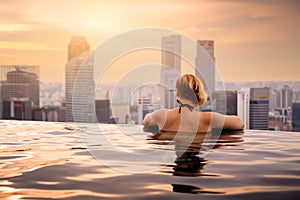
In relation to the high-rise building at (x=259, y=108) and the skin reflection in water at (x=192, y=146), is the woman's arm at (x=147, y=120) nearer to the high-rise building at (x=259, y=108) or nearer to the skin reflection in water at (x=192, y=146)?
the skin reflection in water at (x=192, y=146)

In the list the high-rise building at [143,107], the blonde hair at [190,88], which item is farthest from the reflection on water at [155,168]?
the high-rise building at [143,107]

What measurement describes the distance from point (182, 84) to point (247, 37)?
66.3ft

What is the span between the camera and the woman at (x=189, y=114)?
193 inches

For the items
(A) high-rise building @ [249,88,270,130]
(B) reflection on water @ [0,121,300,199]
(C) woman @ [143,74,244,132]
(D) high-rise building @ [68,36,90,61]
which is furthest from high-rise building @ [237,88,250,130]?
(B) reflection on water @ [0,121,300,199]

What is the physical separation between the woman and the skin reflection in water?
0.11 m

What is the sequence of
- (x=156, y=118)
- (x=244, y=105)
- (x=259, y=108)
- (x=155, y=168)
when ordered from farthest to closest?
(x=259, y=108) → (x=244, y=105) → (x=156, y=118) → (x=155, y=168)

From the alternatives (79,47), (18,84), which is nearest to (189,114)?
(79,47)

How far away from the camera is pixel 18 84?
4438cm

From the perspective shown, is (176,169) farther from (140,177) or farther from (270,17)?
(270,17)

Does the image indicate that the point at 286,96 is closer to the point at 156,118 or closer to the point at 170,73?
the point at 170,73

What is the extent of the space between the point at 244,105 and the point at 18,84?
27.2m

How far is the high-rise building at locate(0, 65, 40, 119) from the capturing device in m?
42.9

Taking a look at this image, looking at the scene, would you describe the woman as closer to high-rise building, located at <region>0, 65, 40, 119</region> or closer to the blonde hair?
the blonde hair

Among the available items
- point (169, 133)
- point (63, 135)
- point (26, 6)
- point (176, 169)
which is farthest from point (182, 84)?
point (26, 6)
